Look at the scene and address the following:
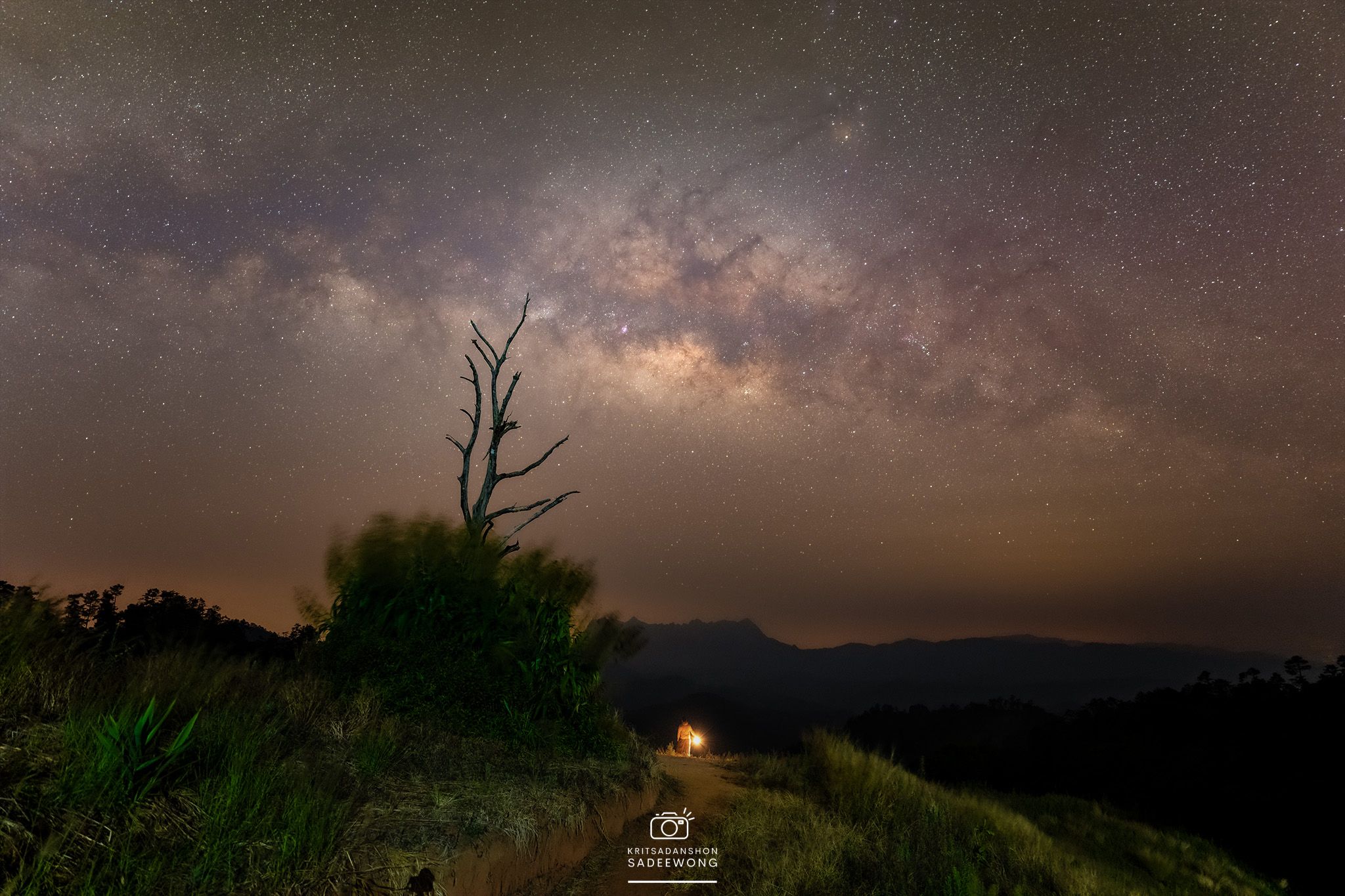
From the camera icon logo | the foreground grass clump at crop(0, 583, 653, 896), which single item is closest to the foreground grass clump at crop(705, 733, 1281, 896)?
the camera icon logo

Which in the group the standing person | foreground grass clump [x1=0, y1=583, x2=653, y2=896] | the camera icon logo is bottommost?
the standing person

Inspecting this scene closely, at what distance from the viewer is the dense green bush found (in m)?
7.06

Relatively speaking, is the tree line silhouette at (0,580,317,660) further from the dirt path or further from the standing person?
the standing person

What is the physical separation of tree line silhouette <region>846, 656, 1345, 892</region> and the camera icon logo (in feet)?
18.8

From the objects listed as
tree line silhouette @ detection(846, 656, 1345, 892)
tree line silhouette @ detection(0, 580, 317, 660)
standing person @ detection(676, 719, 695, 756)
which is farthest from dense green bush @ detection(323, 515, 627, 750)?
standing person @ detection(676, 719, 695, 756)

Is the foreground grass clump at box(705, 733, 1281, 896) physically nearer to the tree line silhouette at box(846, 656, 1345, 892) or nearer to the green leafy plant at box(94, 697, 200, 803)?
the tree line silhouette at box(846, 656, 1345, 892)

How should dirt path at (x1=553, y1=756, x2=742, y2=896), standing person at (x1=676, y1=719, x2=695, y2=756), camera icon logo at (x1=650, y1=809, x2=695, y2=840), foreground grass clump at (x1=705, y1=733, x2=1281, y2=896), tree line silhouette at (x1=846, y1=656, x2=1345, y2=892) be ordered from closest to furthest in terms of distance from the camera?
dirt path at (x1=553, y1=756, x2=742, y2=896) → foreground grass clump at (x1=705, y1=733, x2=1281, y2=896) → camera icon logo at (x1=650, y1=809, x2=695, y2=840) → standing person at (x1=676, y1=719, x2=695, y2=756) → tree line silhouette at (x1=846, y1=656, x2=1345, y2=892)

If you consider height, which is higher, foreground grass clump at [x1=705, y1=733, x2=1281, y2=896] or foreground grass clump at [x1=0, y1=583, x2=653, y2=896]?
foreground grass clump at [x1=0, y1=583, x2=653, y2=896]

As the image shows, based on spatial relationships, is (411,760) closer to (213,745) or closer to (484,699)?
(484,699)

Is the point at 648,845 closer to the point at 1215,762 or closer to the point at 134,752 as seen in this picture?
the point at 134,752

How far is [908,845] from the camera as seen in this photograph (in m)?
6.49

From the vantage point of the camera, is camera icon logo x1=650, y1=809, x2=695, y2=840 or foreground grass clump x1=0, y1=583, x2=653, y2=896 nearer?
foreground grass clump x1=0, y1=583, x2=653, y2=896

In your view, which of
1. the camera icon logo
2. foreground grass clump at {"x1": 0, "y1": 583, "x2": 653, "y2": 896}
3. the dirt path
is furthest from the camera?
the camera icon logo

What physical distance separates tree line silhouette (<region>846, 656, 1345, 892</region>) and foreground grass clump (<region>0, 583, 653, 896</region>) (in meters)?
9.20
